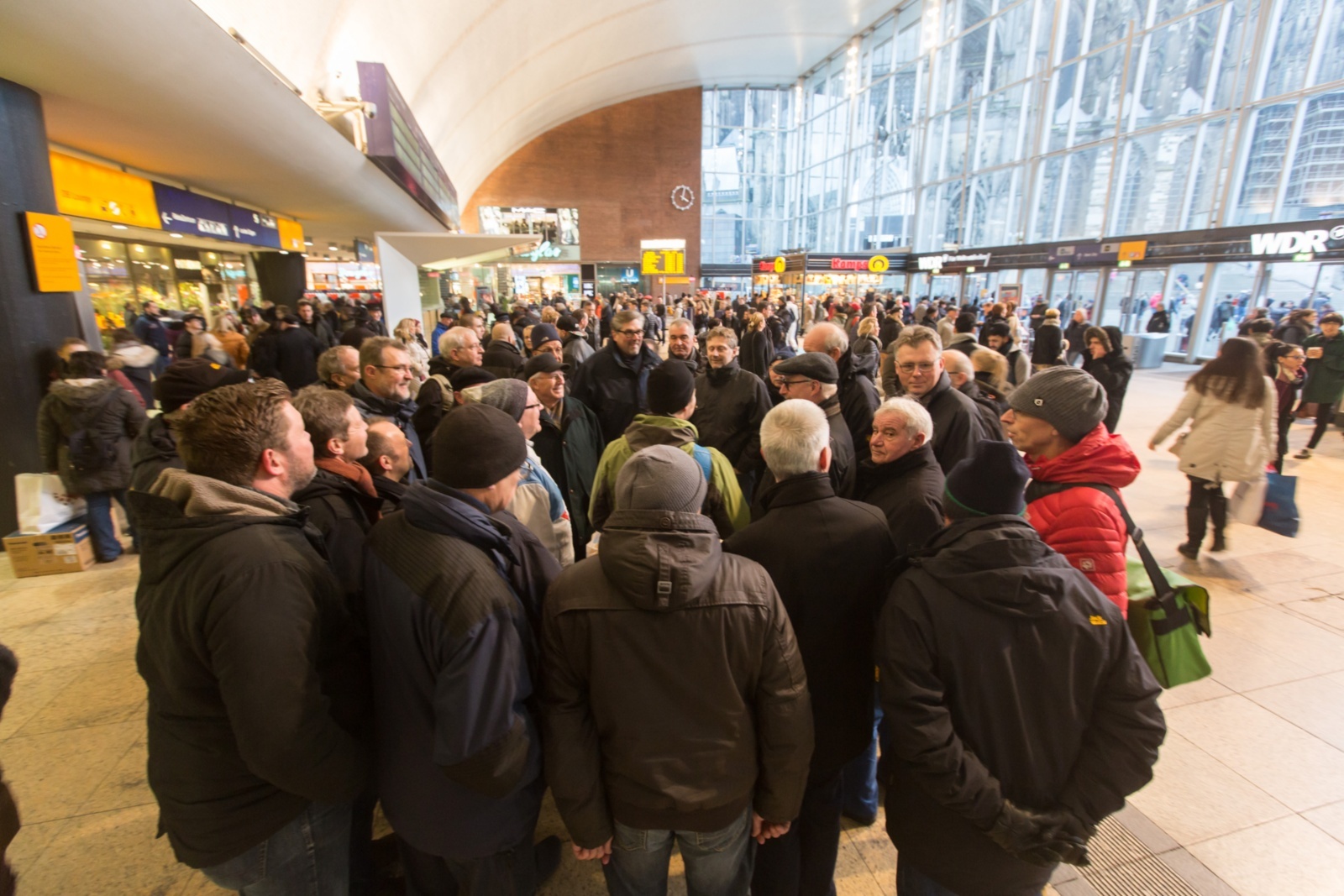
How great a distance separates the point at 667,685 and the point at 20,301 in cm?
611

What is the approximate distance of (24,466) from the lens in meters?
4.71

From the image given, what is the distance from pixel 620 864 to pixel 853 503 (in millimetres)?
1209

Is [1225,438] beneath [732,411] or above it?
beneath

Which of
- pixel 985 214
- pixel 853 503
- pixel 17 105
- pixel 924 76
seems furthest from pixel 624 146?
pixel 853 503

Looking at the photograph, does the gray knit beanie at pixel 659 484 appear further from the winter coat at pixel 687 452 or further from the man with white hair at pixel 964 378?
the man with white hair at pixel 964 378

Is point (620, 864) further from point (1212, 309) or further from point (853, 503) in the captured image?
point (1212, 309)

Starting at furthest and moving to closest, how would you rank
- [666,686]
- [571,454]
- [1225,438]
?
1. [1225,438]
2. [571,454]
3. [666,686]

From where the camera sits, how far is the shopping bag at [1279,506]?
3.85 m

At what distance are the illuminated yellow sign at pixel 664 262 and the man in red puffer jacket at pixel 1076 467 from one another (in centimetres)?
1281

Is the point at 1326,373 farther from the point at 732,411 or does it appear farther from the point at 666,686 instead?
the point at 666,686

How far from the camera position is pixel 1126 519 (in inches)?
73.5

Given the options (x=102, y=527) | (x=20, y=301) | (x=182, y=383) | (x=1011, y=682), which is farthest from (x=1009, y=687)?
(x=20, y=301)

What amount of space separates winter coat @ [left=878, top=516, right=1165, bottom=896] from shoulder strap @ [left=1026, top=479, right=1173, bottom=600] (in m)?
0.63

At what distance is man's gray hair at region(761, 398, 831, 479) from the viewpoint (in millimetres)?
1686
